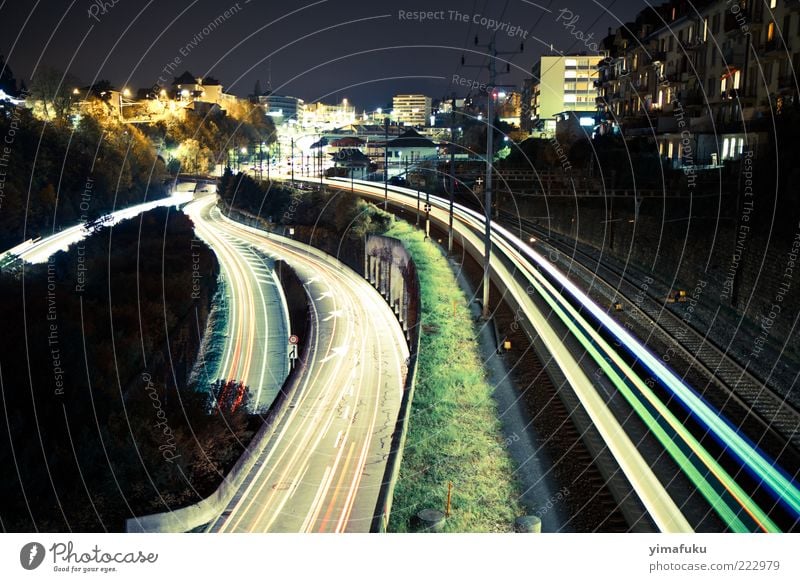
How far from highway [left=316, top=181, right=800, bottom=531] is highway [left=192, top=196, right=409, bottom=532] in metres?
3.18

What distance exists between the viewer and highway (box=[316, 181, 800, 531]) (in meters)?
6.14

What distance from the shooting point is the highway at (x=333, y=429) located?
9.52m

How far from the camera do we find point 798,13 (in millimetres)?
18734

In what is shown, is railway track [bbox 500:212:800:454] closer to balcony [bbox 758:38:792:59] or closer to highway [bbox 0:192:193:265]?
balcony [bbox 758:38:792:59]

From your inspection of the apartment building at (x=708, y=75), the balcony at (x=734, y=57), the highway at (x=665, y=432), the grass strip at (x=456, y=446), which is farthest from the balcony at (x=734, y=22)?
the grass strip at (x=456, y=446)

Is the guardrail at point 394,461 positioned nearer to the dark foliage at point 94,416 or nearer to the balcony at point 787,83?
the dark foliage at point 94,416

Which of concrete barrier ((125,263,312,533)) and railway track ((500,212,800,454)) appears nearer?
concrete barrier ((125,263,312,533))

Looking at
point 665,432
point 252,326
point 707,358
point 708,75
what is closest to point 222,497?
point 665,432

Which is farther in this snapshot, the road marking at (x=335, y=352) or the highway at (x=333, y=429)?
the road marking at (x=335, y=352)

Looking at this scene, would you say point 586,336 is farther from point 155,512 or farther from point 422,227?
point 422,227

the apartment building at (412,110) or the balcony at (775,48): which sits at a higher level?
the apartment building at (412,110)

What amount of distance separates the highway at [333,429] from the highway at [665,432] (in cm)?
318

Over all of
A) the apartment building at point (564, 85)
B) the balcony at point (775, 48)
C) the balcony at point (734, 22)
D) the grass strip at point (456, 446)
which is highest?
the apartment building at point (564, 85)

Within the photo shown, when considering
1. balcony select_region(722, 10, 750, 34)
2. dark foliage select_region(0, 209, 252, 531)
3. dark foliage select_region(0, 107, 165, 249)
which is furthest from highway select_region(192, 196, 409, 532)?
balcony select_region(722, 10, 750, 34)
